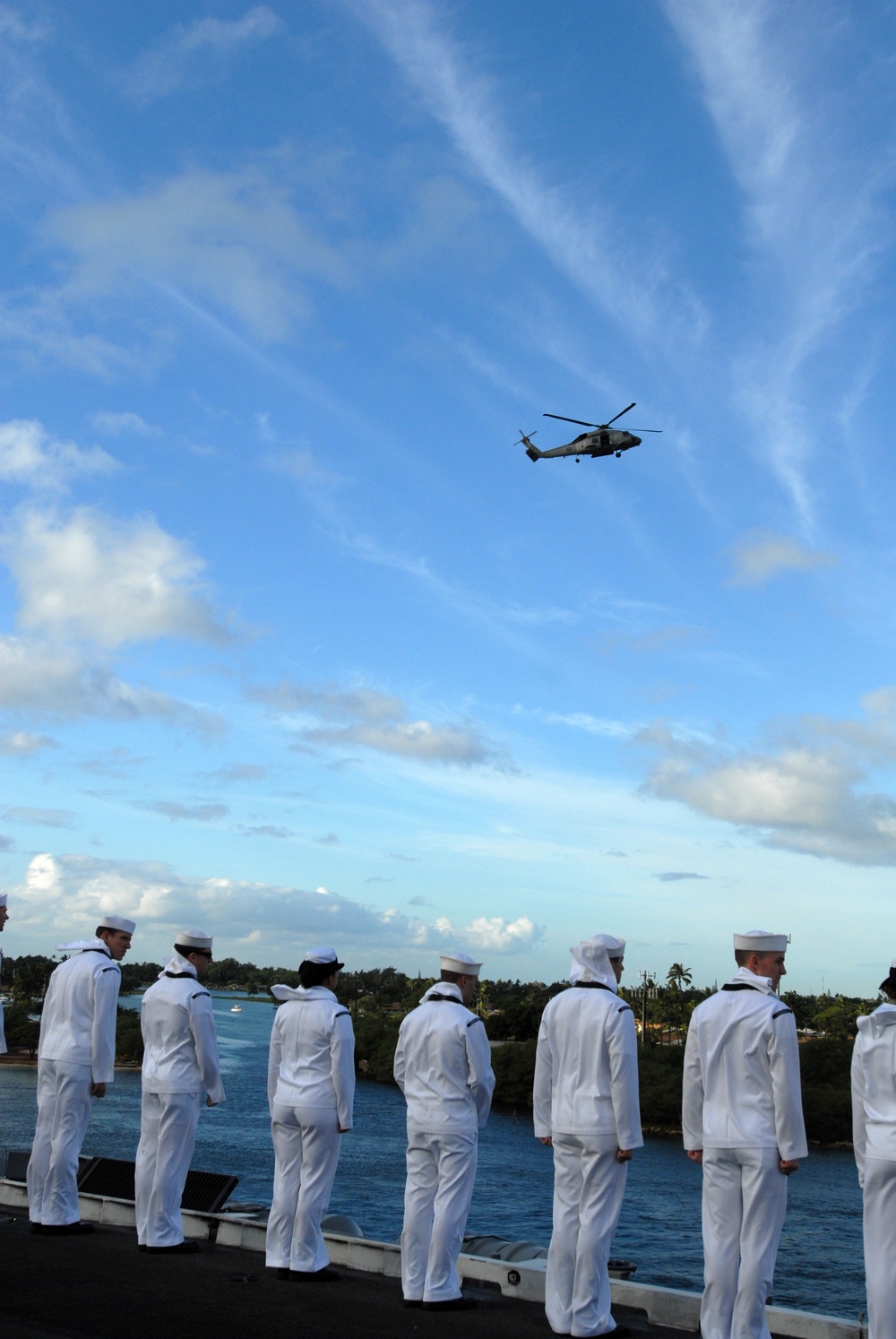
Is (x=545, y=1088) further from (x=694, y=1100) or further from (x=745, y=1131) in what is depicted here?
(x=745, y=1131)

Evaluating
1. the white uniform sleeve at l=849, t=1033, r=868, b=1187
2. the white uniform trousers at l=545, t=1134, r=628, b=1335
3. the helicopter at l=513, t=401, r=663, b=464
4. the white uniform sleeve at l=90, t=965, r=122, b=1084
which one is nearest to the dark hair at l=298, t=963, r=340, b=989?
the white uniform sleeve at l=90, t=965, r=122, b=1084

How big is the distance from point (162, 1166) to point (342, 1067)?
1604 mm

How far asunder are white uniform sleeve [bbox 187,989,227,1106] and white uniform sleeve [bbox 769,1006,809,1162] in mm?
4232

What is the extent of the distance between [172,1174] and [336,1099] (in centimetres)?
142

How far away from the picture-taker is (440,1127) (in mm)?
7840

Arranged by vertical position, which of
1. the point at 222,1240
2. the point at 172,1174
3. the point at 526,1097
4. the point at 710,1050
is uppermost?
the point at 710,1050

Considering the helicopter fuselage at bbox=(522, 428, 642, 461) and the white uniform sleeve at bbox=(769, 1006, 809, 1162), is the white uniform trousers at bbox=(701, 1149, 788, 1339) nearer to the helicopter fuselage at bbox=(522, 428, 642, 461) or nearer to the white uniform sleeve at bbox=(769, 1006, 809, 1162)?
the white uniform sleeve at bbox=(769, 1006, 809, 1162)

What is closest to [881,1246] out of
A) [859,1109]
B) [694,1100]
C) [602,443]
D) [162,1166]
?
[859,1109]

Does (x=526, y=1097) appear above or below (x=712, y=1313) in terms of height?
below

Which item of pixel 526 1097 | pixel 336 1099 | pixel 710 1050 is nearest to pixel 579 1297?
pixel 710 1050

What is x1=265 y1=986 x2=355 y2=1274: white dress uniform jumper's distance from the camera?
811cm

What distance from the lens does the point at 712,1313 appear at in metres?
6.32

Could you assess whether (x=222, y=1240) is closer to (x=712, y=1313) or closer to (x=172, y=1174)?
(x=172, y=1174)

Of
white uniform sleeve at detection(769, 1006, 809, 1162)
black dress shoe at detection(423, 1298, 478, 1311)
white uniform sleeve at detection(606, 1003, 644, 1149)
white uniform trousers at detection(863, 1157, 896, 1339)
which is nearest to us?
white uniform trousers at detection(863, 1157, 896, 1339)
